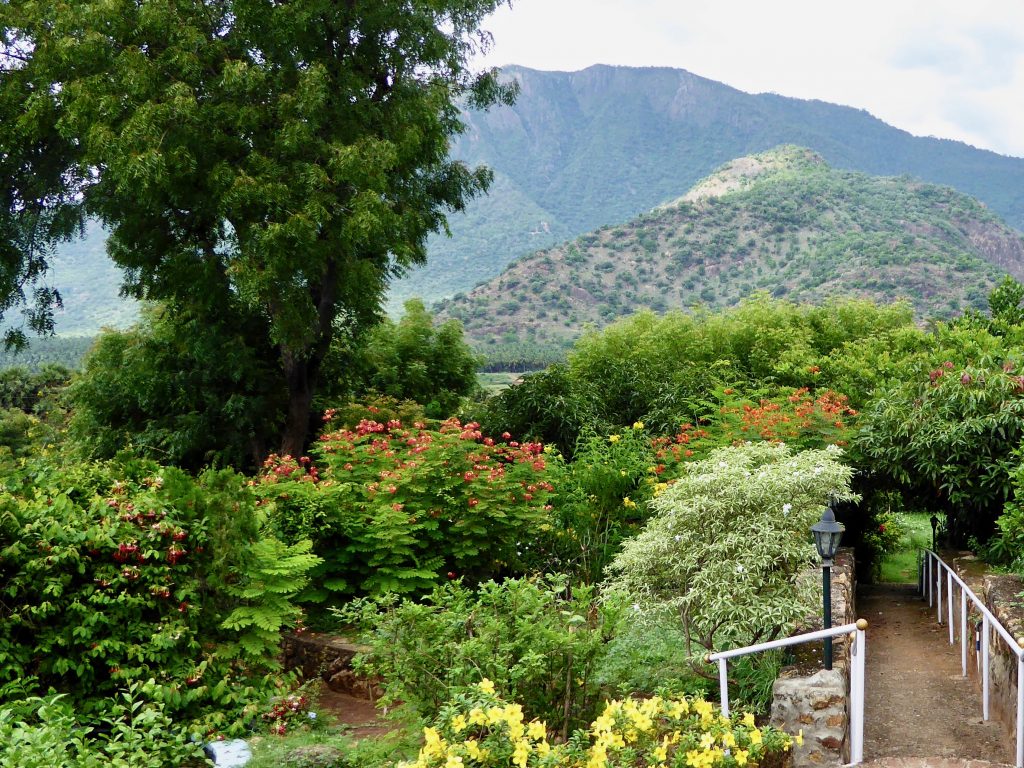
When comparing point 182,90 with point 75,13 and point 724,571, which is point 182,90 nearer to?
point 75,13

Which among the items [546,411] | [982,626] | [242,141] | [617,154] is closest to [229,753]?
[982,626]

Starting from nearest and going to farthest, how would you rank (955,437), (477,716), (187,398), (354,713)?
(477,716) < (354,713) < (955,437) < (187,398)

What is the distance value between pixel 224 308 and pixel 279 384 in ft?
5.39

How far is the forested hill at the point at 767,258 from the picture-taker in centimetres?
5725

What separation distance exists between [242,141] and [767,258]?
5957 centimetres

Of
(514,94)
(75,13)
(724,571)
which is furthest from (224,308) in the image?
(724,571)

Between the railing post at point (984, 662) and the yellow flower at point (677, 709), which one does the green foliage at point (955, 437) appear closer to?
the railing post at point (984, 662)

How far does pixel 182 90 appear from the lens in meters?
11.6

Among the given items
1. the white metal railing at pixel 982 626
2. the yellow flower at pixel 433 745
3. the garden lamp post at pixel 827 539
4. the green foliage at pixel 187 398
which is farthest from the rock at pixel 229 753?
the green foliage at pixel 187 398

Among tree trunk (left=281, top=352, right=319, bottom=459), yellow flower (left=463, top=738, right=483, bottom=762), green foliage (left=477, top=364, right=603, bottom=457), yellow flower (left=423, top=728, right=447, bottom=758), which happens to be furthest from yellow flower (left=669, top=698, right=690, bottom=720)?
tree trunk (left=281, top=352, right=319, bottom=459)

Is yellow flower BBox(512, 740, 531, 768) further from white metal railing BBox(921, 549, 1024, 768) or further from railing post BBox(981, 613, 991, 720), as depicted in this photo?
railing post BBox(981, 613, 991, 720)

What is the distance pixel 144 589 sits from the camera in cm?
627

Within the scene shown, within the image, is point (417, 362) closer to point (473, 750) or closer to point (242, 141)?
point (242, 141)

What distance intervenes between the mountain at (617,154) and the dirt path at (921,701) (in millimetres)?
73546
